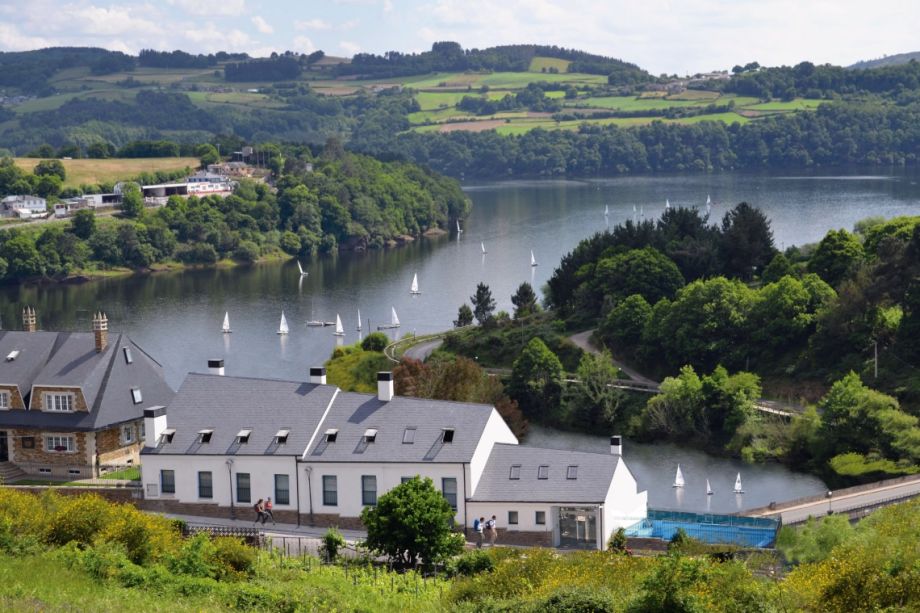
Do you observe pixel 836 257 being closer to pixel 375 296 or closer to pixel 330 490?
pixel 330 490

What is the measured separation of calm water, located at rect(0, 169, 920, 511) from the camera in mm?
68750

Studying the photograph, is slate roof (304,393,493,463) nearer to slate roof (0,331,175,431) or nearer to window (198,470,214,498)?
window (198,470,214,498)

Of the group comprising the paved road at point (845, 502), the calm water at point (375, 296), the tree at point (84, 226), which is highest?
the tree at point (84, 226)

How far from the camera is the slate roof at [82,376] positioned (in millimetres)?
52844

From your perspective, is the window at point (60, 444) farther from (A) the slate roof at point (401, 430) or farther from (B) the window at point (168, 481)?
(A) the slate roof at point (401, 430)

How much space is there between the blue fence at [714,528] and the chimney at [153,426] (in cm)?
1605

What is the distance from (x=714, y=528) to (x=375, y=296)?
283 feet

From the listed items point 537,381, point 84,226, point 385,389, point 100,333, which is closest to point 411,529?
point 385,389

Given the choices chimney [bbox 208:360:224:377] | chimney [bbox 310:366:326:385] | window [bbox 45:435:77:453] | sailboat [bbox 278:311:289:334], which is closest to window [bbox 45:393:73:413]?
window [bbox 45:435:77:453]

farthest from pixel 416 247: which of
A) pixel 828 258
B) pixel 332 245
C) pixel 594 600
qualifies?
pixel 594 600

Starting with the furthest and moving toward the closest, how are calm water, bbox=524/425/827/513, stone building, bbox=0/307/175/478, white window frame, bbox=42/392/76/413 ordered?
calm water, bbox=524/425/827/513 < white window frame, bbox=42/392/76/413 < stone building, bbox=0/307/175/478

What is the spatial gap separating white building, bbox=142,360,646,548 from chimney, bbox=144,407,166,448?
0.11 ft

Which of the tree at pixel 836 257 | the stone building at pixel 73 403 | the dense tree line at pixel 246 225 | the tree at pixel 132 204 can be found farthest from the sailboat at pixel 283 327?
the tree at pixel 132 204

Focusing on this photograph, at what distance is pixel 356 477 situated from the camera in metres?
46.5
